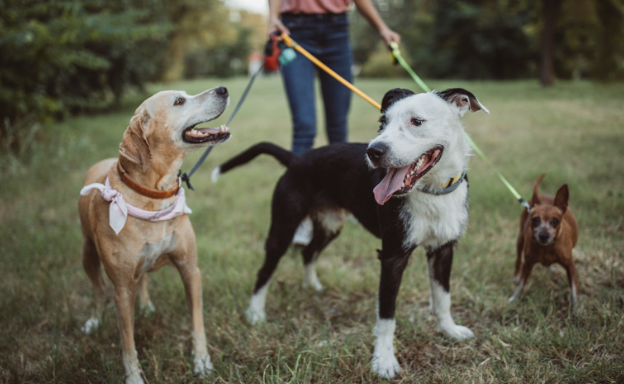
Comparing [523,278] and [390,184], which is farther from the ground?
[390,184]

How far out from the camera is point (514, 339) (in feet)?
8.47

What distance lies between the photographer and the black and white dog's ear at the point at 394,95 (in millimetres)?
2602

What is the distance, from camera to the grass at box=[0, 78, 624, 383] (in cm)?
249

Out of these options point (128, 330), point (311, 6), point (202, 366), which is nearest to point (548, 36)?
point (311, 6)

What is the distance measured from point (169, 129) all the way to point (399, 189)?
4.31 ft

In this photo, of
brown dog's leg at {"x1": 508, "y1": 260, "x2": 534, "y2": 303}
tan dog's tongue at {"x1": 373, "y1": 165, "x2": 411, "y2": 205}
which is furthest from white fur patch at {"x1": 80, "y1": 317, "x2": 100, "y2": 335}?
brown dog's leg at {"x1": 508, "y1": 260, "x2": 534, "y2": 303}

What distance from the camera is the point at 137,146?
2.44 metres

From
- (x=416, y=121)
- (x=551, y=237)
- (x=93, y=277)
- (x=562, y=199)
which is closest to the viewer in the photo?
(x=416, y=121)

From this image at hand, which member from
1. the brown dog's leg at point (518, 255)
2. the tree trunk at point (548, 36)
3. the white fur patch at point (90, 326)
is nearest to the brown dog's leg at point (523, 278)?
the brown dog's leg at point (518, 255)

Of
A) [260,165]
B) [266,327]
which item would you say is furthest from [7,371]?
[260,165]

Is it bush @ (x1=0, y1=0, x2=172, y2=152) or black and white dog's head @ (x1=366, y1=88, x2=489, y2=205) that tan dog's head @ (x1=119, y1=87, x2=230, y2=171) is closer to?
black and white dog's head @ (x1=366, y1=88, x2=489, y2=205)

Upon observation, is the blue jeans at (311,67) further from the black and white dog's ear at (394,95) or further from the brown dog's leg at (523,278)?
the brown dog's leg at (523,278)

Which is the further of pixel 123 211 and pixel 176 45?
pixel 176 45

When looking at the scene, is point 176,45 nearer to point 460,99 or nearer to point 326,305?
point 326,305
